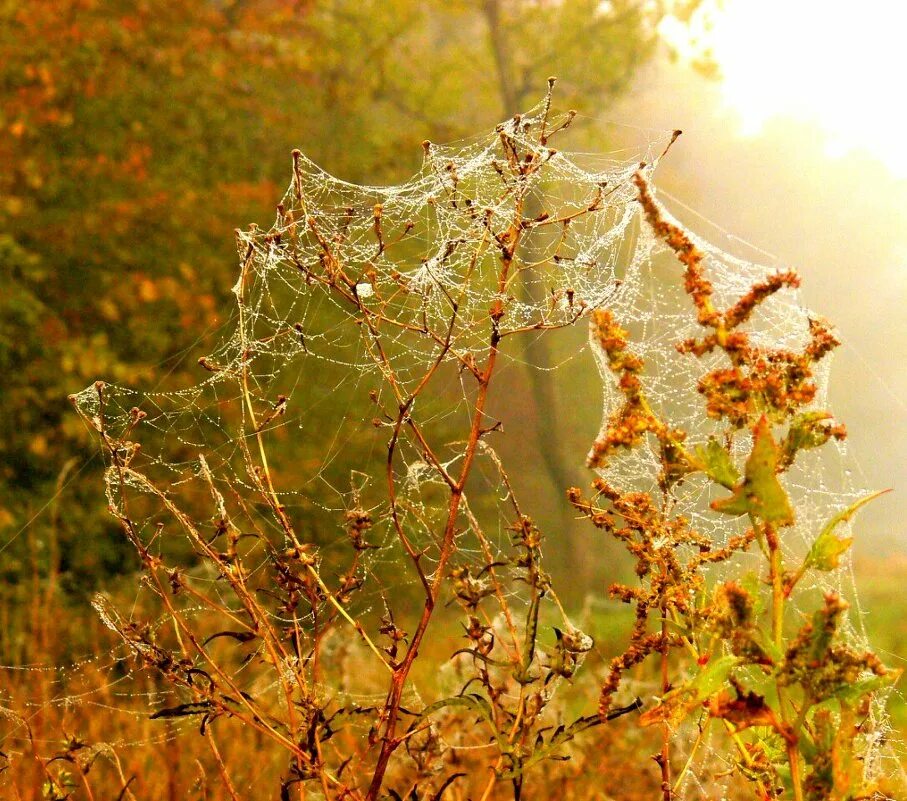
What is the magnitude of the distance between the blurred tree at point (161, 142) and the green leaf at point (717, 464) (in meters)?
4.60

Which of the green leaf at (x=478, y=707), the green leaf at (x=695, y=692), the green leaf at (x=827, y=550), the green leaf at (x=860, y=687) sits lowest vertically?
the green leaf at (x=860, y=687)

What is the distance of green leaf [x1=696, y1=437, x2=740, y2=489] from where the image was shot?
1027 millimetres

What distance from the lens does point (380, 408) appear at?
11.7 feet

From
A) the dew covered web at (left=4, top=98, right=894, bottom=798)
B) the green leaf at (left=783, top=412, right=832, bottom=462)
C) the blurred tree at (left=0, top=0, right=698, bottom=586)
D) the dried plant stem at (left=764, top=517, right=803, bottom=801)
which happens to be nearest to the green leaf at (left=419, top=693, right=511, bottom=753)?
the dew covered web at (left=4, top=98, right=894, bottom=798)

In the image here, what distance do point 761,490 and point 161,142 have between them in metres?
9.44

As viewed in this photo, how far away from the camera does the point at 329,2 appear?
38.8 ft

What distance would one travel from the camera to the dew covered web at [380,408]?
1.24 metres

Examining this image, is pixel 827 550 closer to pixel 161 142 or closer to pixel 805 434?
pixel 805 434

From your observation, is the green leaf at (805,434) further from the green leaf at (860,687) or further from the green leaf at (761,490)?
the green leaf at (860,687)

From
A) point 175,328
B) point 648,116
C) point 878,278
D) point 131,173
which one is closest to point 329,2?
point 131,173

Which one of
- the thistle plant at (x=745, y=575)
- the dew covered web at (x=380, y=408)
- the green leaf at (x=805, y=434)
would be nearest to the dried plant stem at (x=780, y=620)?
the thistle plant at (x=745, y=575)

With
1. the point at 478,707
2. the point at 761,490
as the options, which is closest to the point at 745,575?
the point at 761,490

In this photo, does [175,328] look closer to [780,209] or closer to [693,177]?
[693,177]

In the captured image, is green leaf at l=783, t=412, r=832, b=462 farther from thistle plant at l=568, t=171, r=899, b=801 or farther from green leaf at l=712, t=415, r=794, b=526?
green leaf at l=712, t=415, r=794, b=526
